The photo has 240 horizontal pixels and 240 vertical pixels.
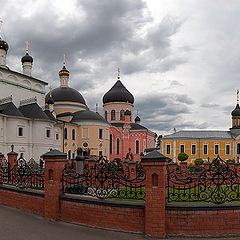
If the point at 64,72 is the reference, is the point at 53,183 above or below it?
below

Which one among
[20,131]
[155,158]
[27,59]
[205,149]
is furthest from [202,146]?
[155,158]

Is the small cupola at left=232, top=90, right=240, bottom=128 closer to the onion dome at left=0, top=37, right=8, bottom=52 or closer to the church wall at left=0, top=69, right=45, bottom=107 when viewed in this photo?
the church wall at left=0, top=69, right=45, bottom=107

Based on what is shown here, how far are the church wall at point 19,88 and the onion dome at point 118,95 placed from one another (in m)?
15.8

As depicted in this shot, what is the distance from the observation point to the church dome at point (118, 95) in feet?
150

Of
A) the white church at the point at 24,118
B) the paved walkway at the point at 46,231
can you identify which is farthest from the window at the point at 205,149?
the paved walkway at the point at 46,231

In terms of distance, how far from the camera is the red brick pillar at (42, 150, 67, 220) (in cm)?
651

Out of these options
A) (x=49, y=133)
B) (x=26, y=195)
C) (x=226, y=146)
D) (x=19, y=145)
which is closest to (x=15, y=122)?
(x=19, y=145)

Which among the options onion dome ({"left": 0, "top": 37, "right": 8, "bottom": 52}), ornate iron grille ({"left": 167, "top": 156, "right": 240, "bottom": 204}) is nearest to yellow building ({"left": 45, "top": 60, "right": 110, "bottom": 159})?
onion dome ({"left": 0, "top": 37, "right": 8, "bottom": 52})

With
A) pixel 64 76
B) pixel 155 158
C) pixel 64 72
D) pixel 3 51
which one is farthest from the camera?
pixel 64 76

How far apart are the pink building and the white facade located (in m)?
15.6

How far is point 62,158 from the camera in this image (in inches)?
264

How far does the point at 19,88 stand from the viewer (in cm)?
2881

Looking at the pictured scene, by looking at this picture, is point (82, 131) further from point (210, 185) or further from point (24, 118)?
point (210, 185)

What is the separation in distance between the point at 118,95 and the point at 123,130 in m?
7.13
